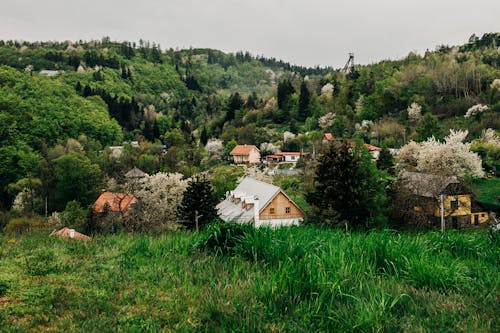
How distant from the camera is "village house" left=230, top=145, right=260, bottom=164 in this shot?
61.5 m

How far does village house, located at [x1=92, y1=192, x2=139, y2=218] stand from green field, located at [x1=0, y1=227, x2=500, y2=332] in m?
23.8

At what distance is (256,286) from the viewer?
3510 mm

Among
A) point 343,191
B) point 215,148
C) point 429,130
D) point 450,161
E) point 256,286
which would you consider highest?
point 429,130

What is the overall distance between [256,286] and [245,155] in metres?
58.3

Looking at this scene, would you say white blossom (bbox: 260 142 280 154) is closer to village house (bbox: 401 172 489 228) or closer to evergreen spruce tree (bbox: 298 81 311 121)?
evergreen spruce tree (bbox: 298 81 311 121)

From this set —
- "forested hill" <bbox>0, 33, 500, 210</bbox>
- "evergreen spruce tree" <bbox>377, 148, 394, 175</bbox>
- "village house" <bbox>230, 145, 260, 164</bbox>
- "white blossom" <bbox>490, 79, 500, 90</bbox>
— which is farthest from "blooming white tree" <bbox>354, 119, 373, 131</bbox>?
"evergreen spruce tree" <bbox>377, 148, 394, 175</bbox>

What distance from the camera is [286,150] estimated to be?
63.7 metres

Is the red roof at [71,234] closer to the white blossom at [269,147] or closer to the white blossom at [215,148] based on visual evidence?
the white blossom at [269,147]

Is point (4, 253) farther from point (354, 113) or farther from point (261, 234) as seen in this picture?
point (354, 113)

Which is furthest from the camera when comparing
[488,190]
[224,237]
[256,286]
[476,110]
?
[476,110]

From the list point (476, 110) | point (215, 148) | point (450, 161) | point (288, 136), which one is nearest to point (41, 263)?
point (450, 161)

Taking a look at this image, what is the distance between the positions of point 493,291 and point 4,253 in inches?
240

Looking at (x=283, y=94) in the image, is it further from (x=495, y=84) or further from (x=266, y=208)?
(x=266, y=208)

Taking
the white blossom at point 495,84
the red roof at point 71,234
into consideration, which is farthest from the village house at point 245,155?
the red roof at point 71,234
